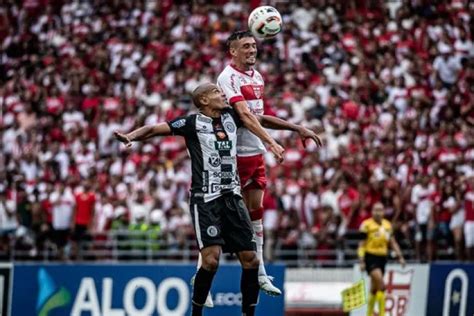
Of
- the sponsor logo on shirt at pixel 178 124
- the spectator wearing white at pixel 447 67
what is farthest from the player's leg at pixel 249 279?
the spectator wearing white at pixel 447 67

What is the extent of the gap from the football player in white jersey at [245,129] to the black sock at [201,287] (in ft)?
1.22

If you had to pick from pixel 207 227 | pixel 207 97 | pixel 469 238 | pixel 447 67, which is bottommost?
pixel 207 227

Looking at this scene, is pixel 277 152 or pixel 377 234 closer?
pixel 277 152

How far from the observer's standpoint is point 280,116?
90.2 ft

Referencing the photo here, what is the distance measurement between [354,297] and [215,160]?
764cm

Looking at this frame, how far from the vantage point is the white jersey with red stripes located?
14477 millimetres

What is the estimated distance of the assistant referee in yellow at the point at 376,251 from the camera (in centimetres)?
2208

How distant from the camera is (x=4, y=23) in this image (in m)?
36.4

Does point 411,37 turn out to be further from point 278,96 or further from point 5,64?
point 5,64

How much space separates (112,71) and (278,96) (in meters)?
5.48

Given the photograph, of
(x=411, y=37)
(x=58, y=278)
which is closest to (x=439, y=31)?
(x=411, y=37)

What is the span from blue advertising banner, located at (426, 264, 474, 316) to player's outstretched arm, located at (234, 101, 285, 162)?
7691mm

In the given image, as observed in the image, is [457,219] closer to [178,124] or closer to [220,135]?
[220,135]

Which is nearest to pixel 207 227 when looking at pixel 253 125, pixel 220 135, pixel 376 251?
pixel 220 135
